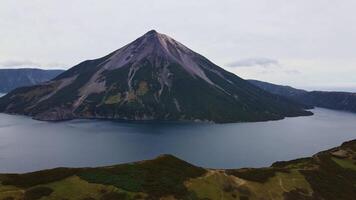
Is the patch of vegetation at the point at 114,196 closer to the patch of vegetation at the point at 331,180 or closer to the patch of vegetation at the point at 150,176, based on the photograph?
the patch of vegetation at the point at 150,176

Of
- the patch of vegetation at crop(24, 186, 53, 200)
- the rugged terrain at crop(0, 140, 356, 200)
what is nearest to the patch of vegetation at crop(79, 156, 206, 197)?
the rugged terrain at crop(0, 140, 356, 200)

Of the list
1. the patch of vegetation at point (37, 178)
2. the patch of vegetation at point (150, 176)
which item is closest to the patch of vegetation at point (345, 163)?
the patch of vegetation at point (150, 176)

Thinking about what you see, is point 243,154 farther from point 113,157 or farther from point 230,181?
point 230,181

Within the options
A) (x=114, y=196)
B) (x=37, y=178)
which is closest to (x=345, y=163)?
(x=114, y=196)

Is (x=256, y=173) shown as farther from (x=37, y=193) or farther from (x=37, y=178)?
(x=37, y=193)

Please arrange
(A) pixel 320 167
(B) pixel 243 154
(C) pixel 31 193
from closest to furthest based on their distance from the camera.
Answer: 1. (C) pixel 31 193
2. (A) pixel 320 167
3. (B) pixel 243 154

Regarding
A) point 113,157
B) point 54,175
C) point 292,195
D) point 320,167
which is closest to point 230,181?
point 292,195

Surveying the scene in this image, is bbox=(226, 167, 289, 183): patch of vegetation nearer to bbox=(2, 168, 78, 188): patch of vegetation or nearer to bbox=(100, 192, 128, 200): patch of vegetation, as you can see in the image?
bbox=(100, 192, 128, 200): patch of vegetation

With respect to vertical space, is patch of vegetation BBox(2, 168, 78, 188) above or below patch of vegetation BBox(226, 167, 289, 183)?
above
